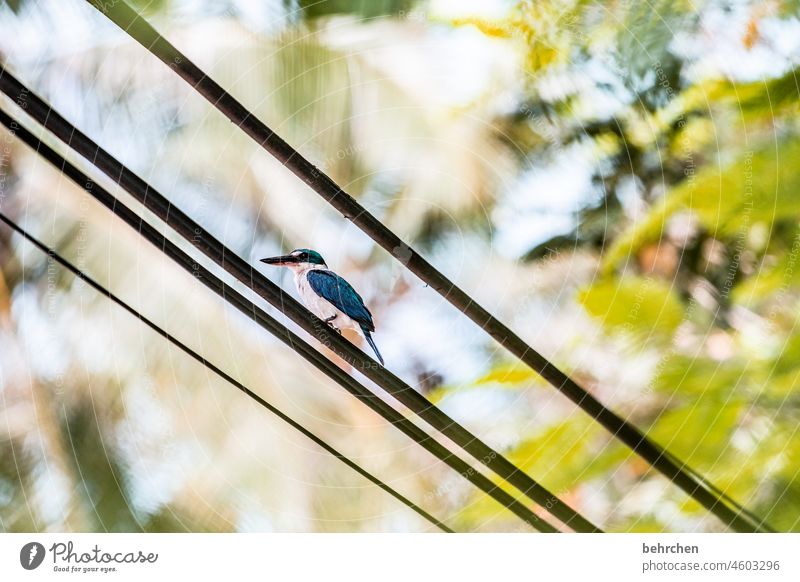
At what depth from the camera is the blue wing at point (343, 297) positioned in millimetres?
734

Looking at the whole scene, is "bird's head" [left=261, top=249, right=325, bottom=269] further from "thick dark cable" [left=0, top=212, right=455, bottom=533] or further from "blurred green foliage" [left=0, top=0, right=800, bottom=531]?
"thick dark cable" [left=0, top=212, right=455, bottom=533]

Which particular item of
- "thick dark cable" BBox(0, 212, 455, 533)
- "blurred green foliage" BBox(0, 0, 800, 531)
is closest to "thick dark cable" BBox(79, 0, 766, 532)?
"blurred green foliage" BBox(0, 0, 800, 531)

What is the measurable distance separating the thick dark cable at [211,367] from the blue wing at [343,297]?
0.45 ft

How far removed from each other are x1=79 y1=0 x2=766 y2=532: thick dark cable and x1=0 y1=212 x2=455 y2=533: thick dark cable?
0.61ft

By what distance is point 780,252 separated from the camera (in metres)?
0.72

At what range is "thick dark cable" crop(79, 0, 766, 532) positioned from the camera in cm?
72

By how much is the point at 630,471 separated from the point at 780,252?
0.85 ft

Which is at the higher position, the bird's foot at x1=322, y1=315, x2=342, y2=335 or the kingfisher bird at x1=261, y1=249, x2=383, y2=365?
the kingfisher bird at x1=261, y1=249, x2=383, y2=365

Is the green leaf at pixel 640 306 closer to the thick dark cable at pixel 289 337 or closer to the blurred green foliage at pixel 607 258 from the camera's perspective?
the blurred green foliage at pixel 607 258
